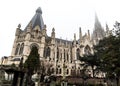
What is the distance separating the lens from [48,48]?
55.8 metres

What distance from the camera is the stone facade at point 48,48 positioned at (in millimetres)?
51250

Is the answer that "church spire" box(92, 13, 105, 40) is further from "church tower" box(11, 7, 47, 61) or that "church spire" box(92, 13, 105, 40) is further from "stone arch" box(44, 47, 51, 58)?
"church tower" box(11, 7, 47, 61)

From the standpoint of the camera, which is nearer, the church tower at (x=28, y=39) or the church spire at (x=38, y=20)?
Answer: the church tower at (x=28, y=39)

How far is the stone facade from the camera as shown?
5125 centimetres

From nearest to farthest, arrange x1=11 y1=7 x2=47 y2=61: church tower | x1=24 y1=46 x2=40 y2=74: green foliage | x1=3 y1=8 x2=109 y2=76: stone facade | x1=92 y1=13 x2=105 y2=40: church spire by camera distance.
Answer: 1. x1=24 y1=46 x2=40 y2=74: green foliage
2. x1=11 y1=7 x2=47 y2=61: church tower
3. x1=3 y1=8 x2=109 y2=76: stone facade
4. x1=92 y1=13 x2=105 y2=40: church spire

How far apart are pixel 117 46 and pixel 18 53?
113 feet

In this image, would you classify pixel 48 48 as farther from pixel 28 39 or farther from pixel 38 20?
pixel 38 20

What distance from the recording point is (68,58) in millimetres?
59125

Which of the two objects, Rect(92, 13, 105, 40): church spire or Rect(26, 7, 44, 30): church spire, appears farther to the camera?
Rect(92, 13, 105, 40): church spire

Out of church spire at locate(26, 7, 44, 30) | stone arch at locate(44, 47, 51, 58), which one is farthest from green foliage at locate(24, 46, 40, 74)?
church spire at locate(26, 7, 44, 30)

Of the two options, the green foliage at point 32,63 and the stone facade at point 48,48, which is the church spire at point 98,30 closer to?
the stone facade at point 48,48

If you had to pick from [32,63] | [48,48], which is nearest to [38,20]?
[48,48]


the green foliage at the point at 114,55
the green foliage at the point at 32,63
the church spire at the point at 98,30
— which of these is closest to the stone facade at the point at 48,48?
the church spire at the point at 98,30

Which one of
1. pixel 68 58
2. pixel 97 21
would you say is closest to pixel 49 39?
pixel 68 58
